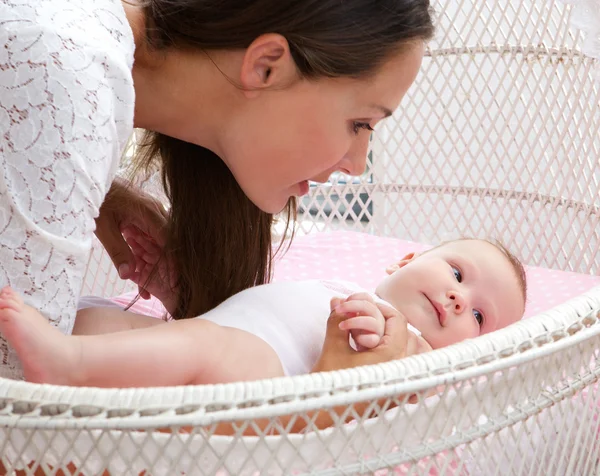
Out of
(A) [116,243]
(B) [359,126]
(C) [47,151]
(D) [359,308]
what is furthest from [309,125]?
(A) [116,243]

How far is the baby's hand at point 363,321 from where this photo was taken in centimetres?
92

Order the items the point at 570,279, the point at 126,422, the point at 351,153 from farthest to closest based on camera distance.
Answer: the point at 570,279 → the point at 351,153 → the point at 126,422

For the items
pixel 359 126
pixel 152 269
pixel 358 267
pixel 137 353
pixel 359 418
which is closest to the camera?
pixel 359 418

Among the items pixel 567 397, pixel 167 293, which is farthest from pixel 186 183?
pixel 567 397

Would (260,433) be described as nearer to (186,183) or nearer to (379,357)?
(379,357)

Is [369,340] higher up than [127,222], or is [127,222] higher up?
[369,340]

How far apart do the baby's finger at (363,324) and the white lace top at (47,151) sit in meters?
0.27

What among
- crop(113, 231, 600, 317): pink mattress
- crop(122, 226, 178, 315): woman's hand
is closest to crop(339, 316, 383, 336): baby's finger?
crop(122, 226, 178, 315): woman's hand

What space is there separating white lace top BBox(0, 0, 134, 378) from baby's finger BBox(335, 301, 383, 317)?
28cm

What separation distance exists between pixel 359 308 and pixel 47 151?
0.36 metres

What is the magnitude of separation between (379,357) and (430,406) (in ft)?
0.62

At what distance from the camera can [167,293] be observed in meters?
1.30

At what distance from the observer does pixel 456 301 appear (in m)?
1.16

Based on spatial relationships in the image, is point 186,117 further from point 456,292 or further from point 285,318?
point 456,292
